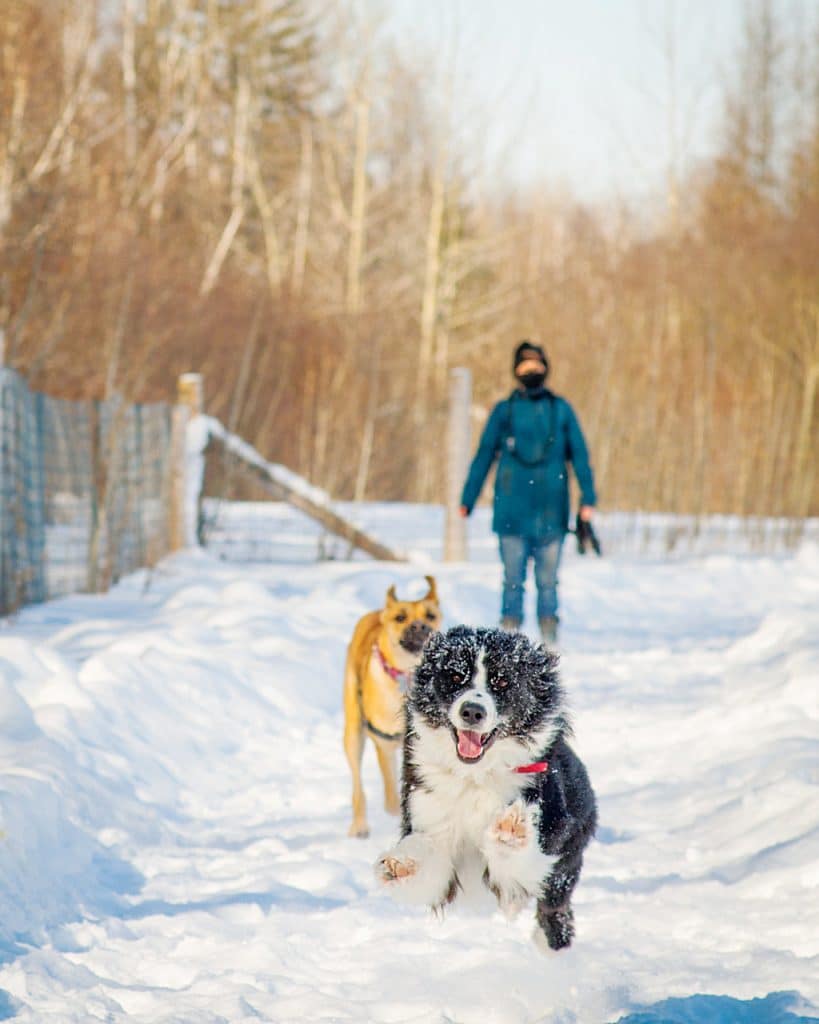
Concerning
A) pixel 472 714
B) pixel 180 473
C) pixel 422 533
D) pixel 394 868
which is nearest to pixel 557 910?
pixel 394 868

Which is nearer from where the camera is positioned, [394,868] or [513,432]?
[394,868]

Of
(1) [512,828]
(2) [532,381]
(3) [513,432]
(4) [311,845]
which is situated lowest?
(4) [311,845]

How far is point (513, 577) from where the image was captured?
8.21 meters

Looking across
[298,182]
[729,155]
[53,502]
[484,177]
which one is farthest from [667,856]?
[729,155]

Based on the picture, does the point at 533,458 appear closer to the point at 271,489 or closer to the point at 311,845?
the point at 311,845

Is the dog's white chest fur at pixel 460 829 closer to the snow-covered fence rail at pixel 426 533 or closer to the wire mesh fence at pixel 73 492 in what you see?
A: the wire mesh fence at pixel 73 492

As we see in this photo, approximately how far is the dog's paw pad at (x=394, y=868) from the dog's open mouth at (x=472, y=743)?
32 centimetres

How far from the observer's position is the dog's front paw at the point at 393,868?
139 inches

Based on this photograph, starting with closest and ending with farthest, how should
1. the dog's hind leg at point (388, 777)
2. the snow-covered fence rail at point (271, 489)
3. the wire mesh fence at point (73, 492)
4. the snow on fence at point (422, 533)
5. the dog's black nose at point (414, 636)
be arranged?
the dog's black nose at point (414, 636), the dog's hind leg at point (388, 777), the wire mesh fence at point (73, 492), the snow-covered fence rail at point (271, 489), the snow on fence at point (422, 533)

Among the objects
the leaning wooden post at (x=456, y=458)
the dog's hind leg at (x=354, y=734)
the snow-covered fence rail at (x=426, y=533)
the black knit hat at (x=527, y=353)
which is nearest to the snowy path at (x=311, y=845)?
the dog's hind leg at (x=354, y=734)

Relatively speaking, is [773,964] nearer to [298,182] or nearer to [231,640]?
[231,640]

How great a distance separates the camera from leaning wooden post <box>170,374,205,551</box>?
13484mm

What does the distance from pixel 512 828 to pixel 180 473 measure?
10504 mm

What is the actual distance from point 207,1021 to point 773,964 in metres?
1.60
